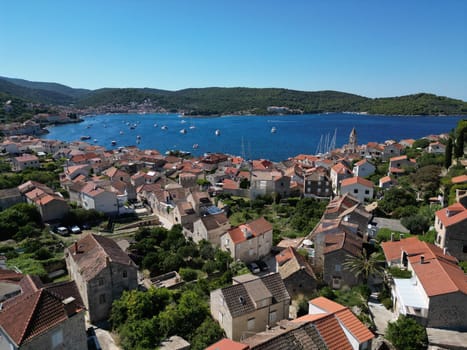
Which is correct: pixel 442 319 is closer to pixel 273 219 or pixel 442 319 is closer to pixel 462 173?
pixel 273 219

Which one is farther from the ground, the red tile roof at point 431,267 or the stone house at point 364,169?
the red tile roof at point 431,267

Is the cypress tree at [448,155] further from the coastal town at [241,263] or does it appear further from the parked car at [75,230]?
the parked car at [75,230]

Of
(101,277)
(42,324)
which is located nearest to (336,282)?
(101,277)

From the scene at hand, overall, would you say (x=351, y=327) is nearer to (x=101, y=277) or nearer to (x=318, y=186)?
(x=101, y=277)

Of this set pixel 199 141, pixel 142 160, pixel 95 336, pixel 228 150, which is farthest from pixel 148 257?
pixel 199 141

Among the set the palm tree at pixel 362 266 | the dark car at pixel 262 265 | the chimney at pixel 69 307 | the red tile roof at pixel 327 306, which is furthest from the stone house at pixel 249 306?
the dark car at pixel 262 265

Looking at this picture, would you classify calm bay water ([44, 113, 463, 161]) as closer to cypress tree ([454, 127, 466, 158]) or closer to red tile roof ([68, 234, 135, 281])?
cypress tree ([454, 127, 466, 158])
